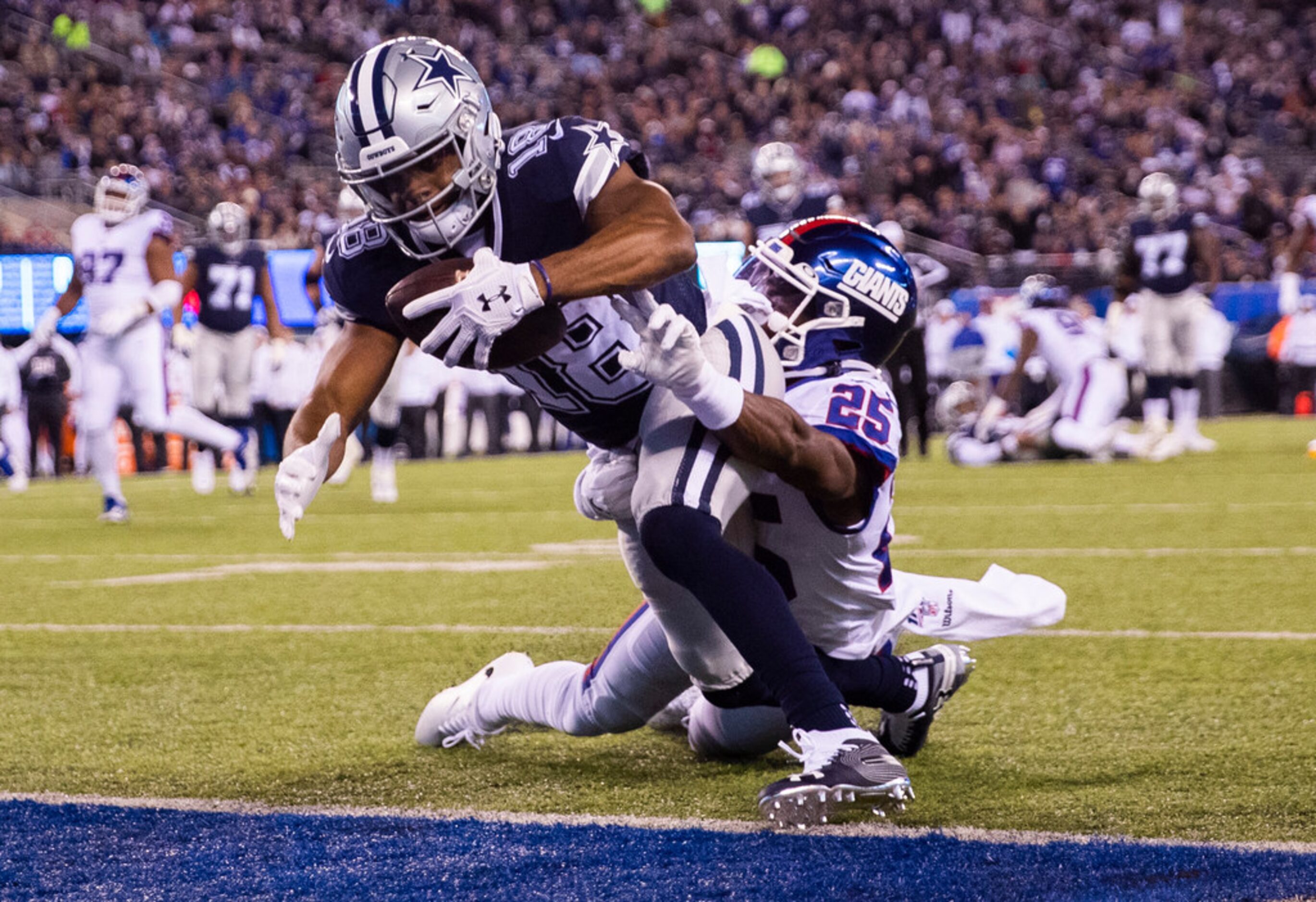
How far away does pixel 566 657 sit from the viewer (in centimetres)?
380

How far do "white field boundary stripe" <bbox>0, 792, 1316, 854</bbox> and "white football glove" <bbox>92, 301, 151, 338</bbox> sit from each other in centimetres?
565

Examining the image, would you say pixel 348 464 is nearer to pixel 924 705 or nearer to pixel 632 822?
pixel 924 705

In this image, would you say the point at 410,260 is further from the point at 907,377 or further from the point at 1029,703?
the point at 907,377

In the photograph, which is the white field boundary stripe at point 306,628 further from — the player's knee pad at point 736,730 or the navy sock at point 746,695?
the navy sock at point 746,695

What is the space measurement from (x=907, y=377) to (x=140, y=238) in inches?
248

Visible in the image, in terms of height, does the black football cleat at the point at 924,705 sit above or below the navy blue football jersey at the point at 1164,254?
below

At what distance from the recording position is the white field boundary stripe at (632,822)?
2104 mm

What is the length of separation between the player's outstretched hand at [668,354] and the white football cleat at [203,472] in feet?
28.5

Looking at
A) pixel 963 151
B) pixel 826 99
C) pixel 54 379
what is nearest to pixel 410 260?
pixel 54 379

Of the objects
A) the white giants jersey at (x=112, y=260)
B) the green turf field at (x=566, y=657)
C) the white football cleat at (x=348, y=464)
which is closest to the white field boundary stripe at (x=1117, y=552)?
the green turf field at (x=566, y=657)

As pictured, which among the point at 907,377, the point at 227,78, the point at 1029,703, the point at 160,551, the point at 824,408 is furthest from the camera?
the point at 227,78

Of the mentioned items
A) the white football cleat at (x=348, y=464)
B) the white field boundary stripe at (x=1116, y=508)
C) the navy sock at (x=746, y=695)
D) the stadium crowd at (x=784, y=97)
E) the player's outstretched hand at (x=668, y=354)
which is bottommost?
the white football cleat at (x=348, y=464)

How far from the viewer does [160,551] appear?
663cm

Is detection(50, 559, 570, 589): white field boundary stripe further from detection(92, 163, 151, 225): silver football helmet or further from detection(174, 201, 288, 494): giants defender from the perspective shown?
detection(174, 201, 288, 494): giants defender
